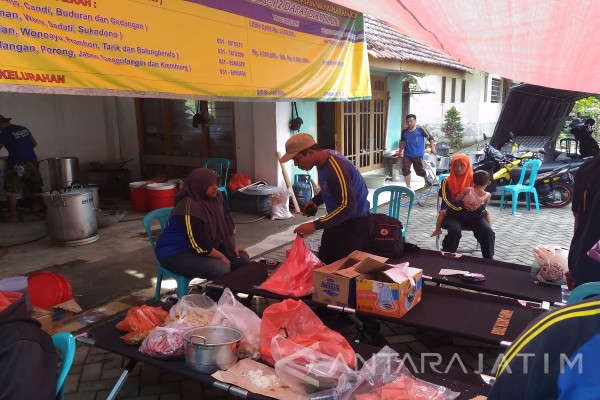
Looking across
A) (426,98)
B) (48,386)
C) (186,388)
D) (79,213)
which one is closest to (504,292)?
(186,388)

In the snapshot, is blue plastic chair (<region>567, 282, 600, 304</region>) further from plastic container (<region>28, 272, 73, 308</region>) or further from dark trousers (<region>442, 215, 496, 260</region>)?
plastic container (<region>28, 272, 73, 308</region>)

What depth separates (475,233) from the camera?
4.94 m

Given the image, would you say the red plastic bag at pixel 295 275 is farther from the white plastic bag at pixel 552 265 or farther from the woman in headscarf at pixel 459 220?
the woman in headscarf at pixel 459 220

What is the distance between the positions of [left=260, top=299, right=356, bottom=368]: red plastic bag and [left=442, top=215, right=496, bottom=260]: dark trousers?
2.82 m

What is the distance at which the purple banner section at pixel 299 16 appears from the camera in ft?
13.7

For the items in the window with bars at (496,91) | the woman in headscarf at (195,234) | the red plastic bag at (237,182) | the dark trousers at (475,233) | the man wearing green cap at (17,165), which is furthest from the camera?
the window with bars at (496,91)

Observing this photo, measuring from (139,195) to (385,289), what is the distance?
6048 millimetres

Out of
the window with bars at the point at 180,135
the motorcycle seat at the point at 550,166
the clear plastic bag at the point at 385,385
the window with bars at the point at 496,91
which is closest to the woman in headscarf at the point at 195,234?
the clear plastic bag at the point at 385,385

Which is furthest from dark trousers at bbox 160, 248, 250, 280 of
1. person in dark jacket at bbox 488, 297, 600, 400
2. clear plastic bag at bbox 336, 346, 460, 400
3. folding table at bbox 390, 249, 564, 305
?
person in dark jacket at bbox 488, 297, 600, 400

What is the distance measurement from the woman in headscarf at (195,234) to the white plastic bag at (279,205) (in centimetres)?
350

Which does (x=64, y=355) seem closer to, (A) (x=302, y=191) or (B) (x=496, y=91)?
(A) (x=302, y=191)

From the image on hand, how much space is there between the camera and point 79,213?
232 inches

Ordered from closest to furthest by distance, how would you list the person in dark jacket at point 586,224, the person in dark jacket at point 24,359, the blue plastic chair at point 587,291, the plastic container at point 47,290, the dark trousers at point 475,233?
1. the person in dark jacket at point 24,359
2. the blue plastic chair at point 587,291
3. the person in dark jacket at point 586,224
4. the plastic container at point 47,290
5. the dark trousers at point 475,233

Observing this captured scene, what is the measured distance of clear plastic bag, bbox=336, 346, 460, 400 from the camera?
2.02m
